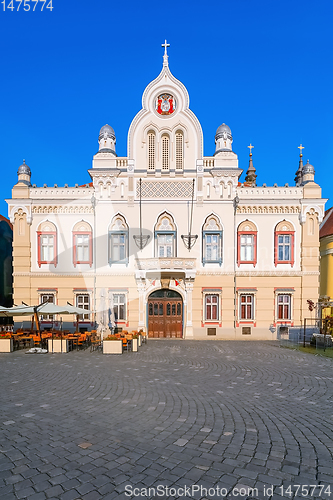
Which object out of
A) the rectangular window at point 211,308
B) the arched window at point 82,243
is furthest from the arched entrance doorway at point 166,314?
the arched window at point 82,243

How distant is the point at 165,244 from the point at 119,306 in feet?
19.1

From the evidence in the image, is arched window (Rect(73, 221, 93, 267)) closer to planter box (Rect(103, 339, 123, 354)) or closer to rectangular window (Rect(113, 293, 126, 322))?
rectangular window (Rect(113, 293, 126, 322))

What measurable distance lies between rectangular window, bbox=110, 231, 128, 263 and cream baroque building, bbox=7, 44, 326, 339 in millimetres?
76

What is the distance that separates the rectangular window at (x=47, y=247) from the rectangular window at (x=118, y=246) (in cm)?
466

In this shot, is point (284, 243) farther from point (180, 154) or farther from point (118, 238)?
point (118, 238)

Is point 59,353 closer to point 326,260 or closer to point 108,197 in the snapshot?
point 108,197

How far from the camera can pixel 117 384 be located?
10406 mm

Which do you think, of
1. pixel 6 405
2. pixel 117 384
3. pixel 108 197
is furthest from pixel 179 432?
pixel 108 197

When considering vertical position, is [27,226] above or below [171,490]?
above

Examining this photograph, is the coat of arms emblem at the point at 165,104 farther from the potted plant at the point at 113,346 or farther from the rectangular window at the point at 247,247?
the potted plant at the point at 113,346

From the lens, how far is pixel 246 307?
2280 centimetres

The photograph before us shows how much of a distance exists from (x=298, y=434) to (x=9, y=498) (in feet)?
18.7

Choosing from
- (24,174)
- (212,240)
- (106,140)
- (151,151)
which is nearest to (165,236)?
(212,240)

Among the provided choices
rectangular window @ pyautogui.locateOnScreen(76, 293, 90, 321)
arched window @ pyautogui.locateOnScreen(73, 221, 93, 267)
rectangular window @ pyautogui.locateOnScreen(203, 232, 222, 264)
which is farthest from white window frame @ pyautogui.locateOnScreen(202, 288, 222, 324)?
arched window @ pyautogui.locateOnScreen(73, 221, 93, 267)
